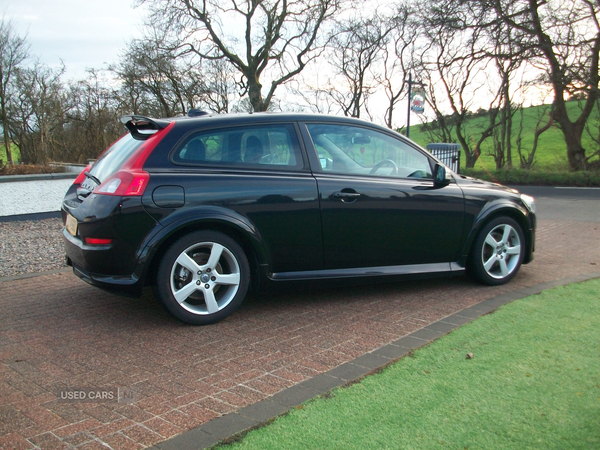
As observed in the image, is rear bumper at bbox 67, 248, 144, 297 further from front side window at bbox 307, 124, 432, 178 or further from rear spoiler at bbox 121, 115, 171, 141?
front side window at bbox 307, 124, 432, 178

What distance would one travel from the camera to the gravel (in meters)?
6.79

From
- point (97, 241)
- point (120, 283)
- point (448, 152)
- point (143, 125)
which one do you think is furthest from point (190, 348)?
point (448, 152)

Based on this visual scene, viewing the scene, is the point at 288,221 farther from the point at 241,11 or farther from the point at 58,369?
the point at 241,11

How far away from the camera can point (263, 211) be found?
14.8 feet

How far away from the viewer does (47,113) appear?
30.8 metres

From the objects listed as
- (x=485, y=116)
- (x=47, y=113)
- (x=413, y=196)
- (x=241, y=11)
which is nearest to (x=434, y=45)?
(x=485, y=116)

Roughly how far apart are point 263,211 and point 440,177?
5.93 feet

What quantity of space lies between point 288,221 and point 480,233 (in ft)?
6.84

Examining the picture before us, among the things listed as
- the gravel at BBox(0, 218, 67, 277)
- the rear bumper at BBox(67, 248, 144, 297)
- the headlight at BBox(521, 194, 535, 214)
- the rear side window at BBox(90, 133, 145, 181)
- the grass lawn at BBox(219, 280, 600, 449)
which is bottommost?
the grass lawn at BBox(219, 280, 600, 449)

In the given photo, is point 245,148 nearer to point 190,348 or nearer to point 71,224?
point 71,224

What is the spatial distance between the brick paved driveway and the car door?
1.52 ft

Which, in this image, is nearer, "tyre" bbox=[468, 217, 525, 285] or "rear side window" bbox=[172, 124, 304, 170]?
"rear side window" bbox=[172, 124, 304, 170]

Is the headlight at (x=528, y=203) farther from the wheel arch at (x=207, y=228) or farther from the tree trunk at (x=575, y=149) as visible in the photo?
the tree trunk at (x=575, y=149)

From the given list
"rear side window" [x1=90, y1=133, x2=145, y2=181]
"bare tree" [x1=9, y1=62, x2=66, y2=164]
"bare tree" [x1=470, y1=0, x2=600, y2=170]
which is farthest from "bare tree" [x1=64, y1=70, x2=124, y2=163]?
"rear side window" [x1=90, y1=133, x2=145, y2=181]
